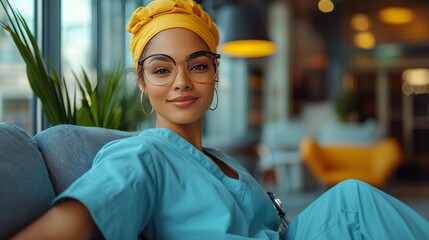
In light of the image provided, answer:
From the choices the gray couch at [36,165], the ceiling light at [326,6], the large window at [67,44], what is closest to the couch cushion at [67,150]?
the gray couch at [36,165]

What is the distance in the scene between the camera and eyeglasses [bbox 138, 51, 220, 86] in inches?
50.1

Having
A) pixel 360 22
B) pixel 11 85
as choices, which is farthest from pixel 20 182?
pixel 360 22

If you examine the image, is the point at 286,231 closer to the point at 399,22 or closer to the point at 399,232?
the point at 399,232

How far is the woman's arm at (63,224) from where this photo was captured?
887 mm

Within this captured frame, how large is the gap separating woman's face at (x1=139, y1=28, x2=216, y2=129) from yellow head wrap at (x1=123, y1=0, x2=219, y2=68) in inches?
0.6

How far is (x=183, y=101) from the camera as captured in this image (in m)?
1.29

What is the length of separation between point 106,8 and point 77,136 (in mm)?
3815

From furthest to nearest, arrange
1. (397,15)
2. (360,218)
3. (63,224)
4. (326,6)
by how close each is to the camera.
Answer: (326,6) → (397,15) → (360,218) → (63,224)

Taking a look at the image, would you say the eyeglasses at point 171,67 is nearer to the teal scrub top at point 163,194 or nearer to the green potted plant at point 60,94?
the teal scrub top at point 163,194

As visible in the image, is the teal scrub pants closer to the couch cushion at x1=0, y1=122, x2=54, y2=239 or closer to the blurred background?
the couch cushion at x1=0, y1=122, x2=54, y2=239

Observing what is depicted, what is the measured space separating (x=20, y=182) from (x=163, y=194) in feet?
0.97

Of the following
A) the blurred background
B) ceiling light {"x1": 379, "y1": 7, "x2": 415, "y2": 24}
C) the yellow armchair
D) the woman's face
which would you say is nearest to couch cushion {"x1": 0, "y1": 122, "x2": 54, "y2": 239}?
the woman's face

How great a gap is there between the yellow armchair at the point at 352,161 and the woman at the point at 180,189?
4.67 metres

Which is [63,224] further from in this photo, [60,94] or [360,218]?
[60,94]
